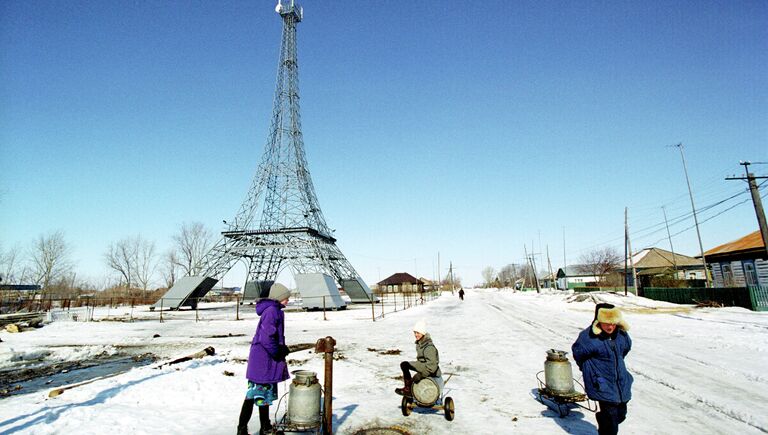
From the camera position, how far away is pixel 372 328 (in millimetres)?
17969

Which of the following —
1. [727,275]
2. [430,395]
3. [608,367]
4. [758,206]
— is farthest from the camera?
[727,275]

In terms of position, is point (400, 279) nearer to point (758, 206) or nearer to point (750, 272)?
point (750, 272)

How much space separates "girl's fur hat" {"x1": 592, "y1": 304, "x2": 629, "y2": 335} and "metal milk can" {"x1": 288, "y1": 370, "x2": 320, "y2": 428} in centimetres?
322

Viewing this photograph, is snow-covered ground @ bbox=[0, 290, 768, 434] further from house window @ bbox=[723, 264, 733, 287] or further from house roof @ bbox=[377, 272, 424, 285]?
house roof @ bbox=[377, 272, 424, 285]

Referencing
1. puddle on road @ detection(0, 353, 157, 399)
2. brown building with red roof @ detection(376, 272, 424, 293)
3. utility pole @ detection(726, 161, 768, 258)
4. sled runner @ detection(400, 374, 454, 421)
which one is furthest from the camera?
brown building with red roof @ detection(376, 272, 424, 293)

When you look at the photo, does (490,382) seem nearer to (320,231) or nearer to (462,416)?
(462,416)

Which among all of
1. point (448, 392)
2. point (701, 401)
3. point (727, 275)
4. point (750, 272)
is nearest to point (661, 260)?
point (727, 275)

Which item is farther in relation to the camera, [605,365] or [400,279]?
[400,279]

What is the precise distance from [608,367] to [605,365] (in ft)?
0.10

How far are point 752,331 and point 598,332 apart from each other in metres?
16.5

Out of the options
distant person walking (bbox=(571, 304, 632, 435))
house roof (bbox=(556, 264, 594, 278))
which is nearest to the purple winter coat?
distant person walking (bbox=(571, 304, 632, 435))

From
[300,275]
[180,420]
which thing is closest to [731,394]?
[180,420]

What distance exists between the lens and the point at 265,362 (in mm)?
4340

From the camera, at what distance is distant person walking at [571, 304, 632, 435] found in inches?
144
